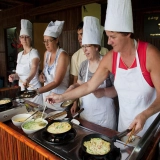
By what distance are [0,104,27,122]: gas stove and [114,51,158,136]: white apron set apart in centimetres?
88

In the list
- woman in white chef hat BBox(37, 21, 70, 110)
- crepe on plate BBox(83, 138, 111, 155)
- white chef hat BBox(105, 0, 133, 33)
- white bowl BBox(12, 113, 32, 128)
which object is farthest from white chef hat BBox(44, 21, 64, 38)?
crepe on plate BBox(83, 138, 111, 155)

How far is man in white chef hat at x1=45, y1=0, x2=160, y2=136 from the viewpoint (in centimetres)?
136

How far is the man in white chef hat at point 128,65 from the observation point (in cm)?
136

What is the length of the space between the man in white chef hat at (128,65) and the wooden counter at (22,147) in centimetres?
27

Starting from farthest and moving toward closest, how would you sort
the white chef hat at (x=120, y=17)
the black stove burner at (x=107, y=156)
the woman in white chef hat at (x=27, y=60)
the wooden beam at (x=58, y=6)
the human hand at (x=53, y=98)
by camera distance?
the wooden beam at (x=58, y=6)
the woman in white chef hat at (x=27, y=60)
the human hand at (x=53, y=98)
the white chef hat at (x=120, y=17)
the black stove burner at (x=107, y=156)

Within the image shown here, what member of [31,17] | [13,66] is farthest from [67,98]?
[13,66]

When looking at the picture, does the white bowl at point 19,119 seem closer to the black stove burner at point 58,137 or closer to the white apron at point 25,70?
the black stove burner at point 58,137

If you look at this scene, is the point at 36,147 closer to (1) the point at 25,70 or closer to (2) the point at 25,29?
(1) the point at 25,70

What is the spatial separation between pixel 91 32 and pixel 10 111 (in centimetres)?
111

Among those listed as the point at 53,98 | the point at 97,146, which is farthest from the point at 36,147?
the point at 53,98

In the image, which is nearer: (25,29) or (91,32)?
(91,32)

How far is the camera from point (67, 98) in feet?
5.58

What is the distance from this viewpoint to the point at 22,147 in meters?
1.13

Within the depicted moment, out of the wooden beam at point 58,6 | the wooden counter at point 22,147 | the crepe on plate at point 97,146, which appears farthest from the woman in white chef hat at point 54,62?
the wooden beam at point 58,6
